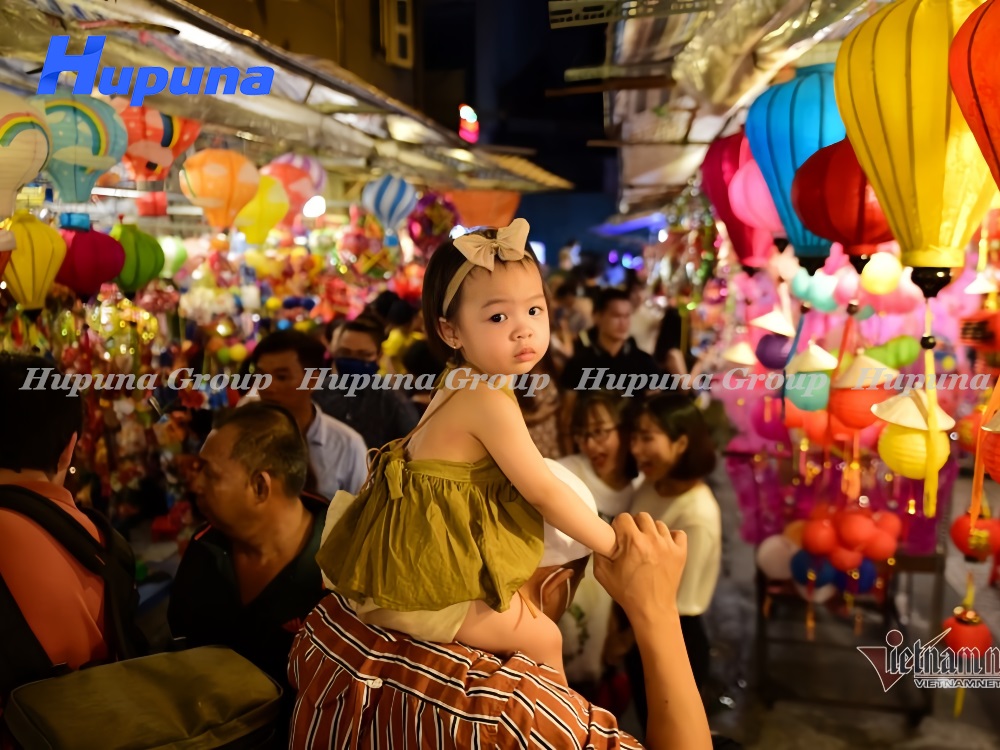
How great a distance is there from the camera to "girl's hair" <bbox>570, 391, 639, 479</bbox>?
8.40 feet

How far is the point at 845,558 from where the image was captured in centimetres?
325

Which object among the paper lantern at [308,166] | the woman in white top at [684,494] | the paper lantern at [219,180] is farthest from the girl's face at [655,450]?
the paper lantern at [308,166]

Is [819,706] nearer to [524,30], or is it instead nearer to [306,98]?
[524,30]

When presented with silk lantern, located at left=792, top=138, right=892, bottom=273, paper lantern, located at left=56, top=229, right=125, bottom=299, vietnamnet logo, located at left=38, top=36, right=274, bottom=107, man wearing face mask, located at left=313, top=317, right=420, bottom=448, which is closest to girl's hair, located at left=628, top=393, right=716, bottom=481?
silk lantern, located at left=792, top=138, right=892, bottom=273

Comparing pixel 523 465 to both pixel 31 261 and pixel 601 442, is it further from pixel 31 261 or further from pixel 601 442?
pixel 31 261

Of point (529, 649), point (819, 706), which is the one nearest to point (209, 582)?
point (529, 649)

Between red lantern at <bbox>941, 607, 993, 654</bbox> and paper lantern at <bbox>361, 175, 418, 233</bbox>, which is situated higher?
paper lantern at <bbox>361, 175, 418, 233</bbox>

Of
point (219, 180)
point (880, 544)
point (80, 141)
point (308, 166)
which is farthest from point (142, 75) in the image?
point (308, 166)

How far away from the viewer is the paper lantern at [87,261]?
3188mm

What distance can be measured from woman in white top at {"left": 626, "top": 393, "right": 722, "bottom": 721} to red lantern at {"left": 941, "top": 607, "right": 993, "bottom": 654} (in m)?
0.93

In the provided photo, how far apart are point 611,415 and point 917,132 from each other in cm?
125

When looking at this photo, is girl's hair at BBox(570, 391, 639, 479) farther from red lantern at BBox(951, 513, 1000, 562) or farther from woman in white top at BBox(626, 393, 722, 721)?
red lantern at BBox(951, 513, 1000, 562)

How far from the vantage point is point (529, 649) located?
4.35 ft

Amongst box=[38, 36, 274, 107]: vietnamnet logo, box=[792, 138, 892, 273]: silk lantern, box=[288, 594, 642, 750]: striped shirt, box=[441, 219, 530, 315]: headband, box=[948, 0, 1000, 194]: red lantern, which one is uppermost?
box=[38, 36, 274, 107]: vietnamnet logo
